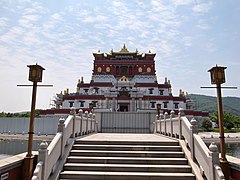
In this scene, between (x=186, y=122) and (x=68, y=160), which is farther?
(x=186, y=122)

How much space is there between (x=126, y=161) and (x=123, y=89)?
32431 mm

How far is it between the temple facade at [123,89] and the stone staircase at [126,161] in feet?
90.8

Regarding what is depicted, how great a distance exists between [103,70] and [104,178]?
3802 centimetres

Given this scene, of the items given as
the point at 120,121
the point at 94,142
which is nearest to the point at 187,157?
the point at 94,142

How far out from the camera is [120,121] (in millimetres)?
16000

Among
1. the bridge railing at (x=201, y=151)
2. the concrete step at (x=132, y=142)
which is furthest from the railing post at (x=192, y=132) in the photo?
the concrete step at (x=132, y=142)

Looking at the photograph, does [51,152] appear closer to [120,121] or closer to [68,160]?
[68,160]

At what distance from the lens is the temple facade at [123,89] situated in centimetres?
3684

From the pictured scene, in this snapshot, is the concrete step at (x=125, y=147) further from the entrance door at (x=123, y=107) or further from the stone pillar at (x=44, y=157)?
the entrance door at (x=123, y=107)

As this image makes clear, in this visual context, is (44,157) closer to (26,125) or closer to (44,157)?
(44,157)

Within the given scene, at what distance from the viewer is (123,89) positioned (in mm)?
38469

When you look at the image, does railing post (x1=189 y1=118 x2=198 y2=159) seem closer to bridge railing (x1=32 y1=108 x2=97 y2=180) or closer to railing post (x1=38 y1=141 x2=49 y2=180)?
bridge railing (x1=32 y1=108 x2=97 y2=180)

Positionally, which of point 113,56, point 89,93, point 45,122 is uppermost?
point 113,56

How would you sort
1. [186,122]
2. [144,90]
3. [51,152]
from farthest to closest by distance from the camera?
[144,90], [186,122], [51,152]
